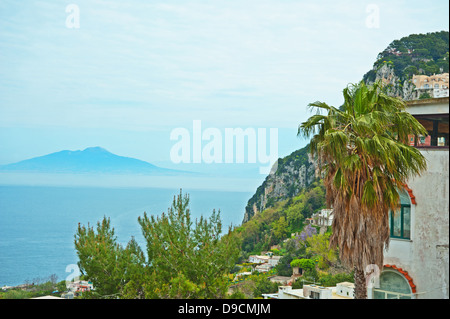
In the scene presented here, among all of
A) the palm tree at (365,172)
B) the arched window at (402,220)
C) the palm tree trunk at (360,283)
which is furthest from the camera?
the arched window at (402,220)

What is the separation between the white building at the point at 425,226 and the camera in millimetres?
8938

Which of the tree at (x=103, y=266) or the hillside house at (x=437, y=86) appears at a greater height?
the hillside house at (x=437, y=86)

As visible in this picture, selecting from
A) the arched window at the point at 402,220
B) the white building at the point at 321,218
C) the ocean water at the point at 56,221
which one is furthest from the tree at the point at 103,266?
the white building at the point at 321,218

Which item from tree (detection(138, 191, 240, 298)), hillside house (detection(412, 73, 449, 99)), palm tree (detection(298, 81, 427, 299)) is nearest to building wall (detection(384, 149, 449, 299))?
palm tree (detection(298, 81, 427, 299))

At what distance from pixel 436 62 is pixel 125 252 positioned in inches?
3036

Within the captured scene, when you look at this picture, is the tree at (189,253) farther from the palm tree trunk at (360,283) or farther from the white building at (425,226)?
the white building at (425,226)

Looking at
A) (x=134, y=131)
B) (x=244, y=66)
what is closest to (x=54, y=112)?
(x=134, y=131)

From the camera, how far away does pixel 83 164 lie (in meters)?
128

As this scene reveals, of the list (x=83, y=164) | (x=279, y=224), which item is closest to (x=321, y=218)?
(x=279, y=224)

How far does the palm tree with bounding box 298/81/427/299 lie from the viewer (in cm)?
802

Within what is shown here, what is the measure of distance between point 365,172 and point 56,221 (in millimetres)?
118386

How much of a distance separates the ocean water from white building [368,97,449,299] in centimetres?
749

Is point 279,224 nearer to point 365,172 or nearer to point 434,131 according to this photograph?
point 434,131

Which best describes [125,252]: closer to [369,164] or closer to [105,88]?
[369,164]
